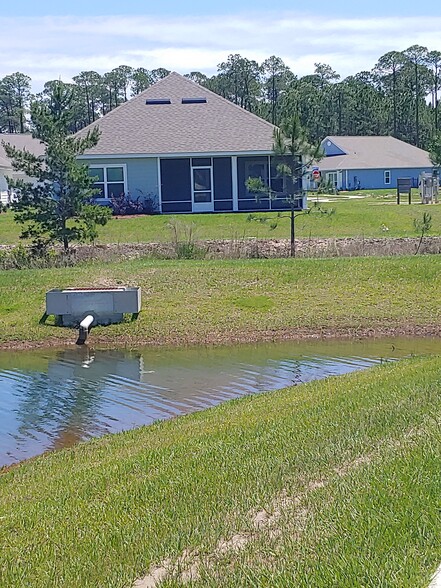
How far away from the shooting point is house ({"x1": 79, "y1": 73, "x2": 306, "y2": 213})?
36.5m

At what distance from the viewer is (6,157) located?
5625cm

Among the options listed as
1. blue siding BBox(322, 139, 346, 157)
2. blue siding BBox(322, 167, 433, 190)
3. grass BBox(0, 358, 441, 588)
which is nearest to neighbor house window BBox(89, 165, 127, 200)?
grass BBox(0, 358, 441, 588)

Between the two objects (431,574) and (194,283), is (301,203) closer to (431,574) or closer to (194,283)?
(194,283)

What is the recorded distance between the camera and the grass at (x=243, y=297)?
58.2ft

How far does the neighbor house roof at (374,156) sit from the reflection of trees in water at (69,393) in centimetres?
5627

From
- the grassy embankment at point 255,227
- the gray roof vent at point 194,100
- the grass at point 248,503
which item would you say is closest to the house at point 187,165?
the grassy embankment at point 255,227

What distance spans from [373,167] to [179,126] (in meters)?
34.5

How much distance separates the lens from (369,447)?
6.97m

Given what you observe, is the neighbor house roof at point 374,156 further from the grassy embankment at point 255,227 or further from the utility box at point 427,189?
the grassy embankment at point 255,227

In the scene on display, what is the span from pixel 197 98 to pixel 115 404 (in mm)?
31251

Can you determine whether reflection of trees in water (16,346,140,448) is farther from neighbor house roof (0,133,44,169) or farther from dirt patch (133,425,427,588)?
neighbor house roof (0,133,44,169)

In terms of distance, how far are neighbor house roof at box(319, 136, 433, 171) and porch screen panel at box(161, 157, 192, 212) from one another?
3475 centimetres

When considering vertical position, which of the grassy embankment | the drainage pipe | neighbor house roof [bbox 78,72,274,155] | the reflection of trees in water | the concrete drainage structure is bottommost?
the reflection of trees in water

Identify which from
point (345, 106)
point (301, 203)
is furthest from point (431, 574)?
point (345, 106)
